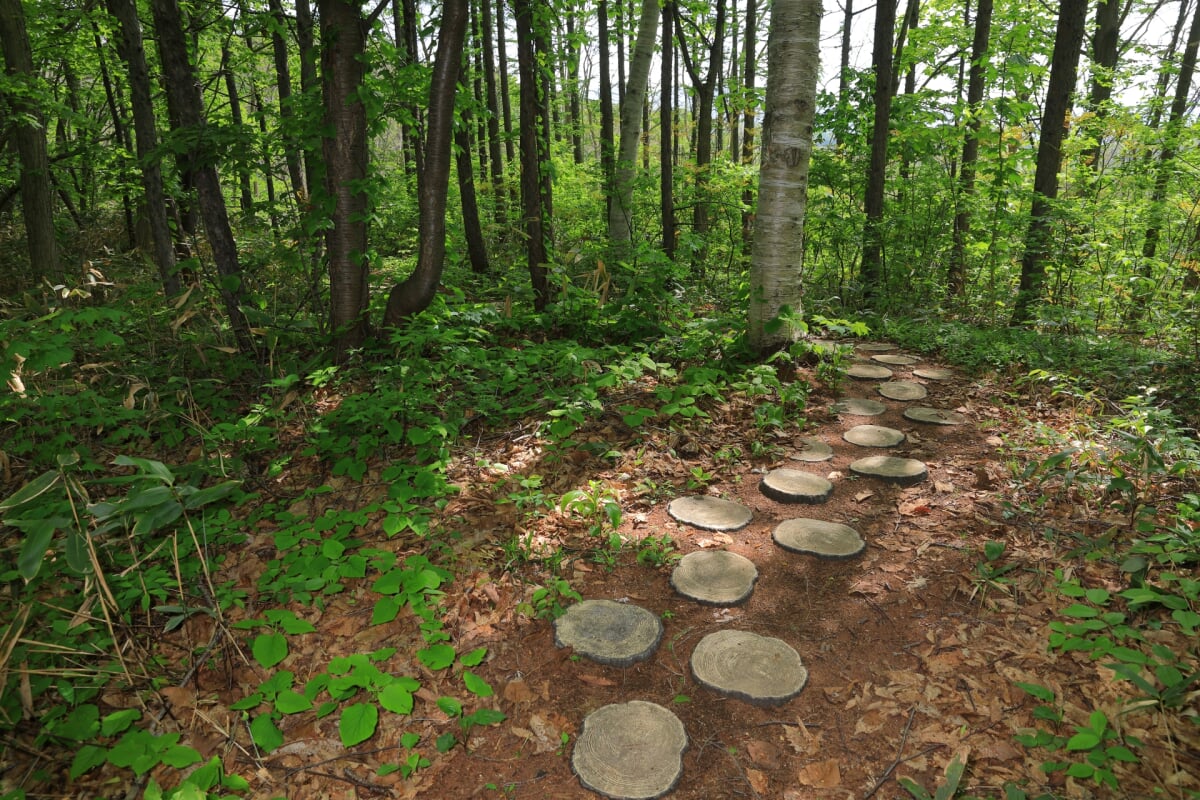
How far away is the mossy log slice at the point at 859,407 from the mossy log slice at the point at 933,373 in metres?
0.92

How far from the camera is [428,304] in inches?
209

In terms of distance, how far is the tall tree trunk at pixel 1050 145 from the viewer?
595 centimetres

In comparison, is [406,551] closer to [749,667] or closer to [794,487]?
[749,667]

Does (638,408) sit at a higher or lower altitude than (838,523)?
higher

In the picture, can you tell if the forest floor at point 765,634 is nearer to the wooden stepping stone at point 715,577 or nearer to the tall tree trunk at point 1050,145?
the wooden stepping stone at point 715,577

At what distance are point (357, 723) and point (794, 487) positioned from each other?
2727mm

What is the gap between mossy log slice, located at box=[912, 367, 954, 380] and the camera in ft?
17.7

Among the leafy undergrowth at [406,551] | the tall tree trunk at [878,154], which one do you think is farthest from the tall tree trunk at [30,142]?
the tall tree trunk at [878,154]

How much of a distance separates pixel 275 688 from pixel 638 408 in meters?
2.91

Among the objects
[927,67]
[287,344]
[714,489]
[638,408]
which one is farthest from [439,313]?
[927,67]

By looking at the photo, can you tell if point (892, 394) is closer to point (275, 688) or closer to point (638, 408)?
point (638, 408)

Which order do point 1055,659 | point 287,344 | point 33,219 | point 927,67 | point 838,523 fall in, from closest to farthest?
point 1055,659
point 838,523
point 287,344
point 33,219
point 927,67

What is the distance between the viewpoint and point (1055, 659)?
89.9 inches

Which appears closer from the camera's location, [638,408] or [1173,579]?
[1173,579]
